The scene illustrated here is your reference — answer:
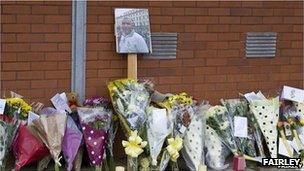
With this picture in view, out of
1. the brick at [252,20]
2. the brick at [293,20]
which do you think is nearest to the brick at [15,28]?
the brick at [252,20]

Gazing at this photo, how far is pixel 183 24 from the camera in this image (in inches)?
Answer: 241

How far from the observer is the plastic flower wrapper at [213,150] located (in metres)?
5.75

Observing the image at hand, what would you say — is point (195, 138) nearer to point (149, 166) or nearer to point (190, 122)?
point (190, 122)

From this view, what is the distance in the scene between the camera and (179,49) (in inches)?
241

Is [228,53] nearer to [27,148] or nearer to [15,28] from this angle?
[15,28]

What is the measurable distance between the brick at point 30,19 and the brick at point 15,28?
46 millimetres

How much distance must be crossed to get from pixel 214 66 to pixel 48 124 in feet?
6.57

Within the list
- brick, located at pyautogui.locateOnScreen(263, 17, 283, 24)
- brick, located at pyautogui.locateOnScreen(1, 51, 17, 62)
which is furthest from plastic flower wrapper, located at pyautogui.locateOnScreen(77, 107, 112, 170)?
brick, located at pyautogui.locateOnScreen(263, 17, 283, 24)

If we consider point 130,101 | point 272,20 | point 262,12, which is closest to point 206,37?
point 262,12

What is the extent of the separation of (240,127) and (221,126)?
8.5 inches

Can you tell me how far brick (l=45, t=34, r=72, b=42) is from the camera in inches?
222

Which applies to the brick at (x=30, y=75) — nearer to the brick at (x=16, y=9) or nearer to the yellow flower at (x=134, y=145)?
the brick at (x=16, y=9)

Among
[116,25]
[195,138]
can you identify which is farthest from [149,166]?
[116,25]

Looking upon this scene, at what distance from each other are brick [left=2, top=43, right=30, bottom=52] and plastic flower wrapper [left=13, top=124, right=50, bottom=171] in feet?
2.51
